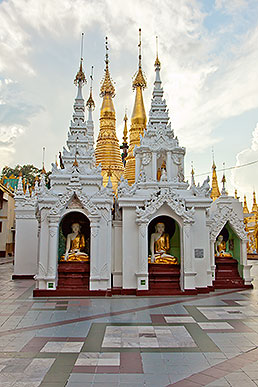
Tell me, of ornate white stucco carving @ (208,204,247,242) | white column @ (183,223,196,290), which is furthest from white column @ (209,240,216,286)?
white column @ (183,223,196,290)

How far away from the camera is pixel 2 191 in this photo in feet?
120

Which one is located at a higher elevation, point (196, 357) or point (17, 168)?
point (17, 168)

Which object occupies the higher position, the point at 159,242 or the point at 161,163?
the point at 161,163

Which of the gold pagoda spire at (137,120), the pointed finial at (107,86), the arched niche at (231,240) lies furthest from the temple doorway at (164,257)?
the pointed finial at (107,86)

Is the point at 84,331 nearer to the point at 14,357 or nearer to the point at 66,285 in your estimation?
the point at 14,357

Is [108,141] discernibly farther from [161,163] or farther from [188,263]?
[188,263]

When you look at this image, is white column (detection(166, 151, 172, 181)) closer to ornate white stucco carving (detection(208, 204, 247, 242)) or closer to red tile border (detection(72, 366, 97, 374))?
ornate white stucco carving (detection(208, 204, 247, 242))

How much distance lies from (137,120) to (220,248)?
55.4ft

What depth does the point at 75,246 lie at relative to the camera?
14.0m

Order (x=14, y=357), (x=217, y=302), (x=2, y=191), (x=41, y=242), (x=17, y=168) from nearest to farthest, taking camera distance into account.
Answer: (x=14, y=357) → (x=217, y=302) → (x=41, y=242) → (x=2, y=191) → (x=17, y=168)

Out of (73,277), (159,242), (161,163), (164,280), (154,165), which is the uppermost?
(161,163)

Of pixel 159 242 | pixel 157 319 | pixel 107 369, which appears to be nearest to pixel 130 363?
pixel 107 369

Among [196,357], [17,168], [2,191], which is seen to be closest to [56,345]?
[196,357]

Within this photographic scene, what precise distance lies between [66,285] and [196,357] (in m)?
7.41
